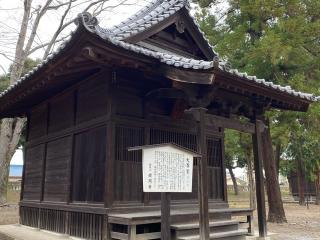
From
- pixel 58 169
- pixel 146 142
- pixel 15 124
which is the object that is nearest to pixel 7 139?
pixel 15 124

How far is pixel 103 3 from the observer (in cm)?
1883

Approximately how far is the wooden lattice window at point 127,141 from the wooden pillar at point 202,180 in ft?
5.18

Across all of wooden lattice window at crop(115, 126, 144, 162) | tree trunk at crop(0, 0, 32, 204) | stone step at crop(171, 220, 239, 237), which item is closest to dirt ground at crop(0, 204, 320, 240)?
stone step at crop(171, 220, 239, 237)

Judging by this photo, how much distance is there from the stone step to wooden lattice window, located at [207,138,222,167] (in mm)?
2089

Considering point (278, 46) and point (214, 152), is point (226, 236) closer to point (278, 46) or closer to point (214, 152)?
point (214, 152)

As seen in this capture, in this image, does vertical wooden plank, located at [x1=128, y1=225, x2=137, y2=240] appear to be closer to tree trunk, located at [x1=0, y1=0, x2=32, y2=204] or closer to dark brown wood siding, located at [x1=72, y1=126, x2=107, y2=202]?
dark brown wood siding, located at [x1=72, y1=126, x2=107, y2=202]

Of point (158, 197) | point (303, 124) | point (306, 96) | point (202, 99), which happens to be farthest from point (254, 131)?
point (303, 124)

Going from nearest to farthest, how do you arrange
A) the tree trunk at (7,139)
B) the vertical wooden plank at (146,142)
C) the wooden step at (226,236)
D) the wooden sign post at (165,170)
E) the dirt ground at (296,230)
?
the wooden sign post at (165,170), the wooden step at (226,236), the vertical wooden plank at (146,142), the dirt ground at (296,230), the tree trunk at (7,139)

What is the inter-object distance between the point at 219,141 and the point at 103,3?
41.5 feet

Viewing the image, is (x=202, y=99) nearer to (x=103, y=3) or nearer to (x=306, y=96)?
(x=306, y=96)

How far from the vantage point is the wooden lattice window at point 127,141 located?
280 inches

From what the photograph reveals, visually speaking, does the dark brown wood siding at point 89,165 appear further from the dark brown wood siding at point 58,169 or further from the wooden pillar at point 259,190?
the wooden pillar at point 259,190

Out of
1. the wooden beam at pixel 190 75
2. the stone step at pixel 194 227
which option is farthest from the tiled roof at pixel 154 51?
the stone step at pixel 194 227

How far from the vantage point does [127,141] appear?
7.28m
